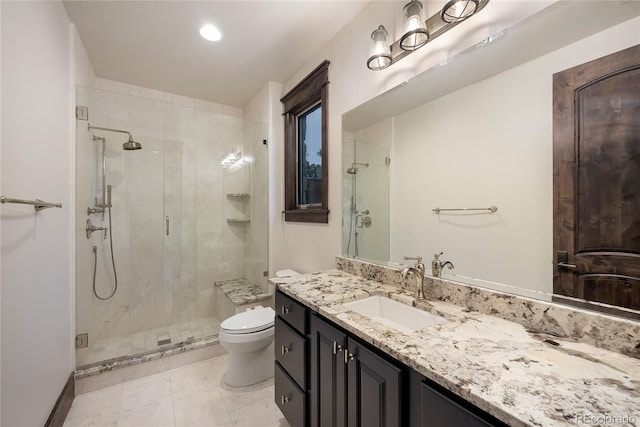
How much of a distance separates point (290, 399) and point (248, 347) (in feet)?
1.96

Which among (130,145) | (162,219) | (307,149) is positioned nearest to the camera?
(307,149)

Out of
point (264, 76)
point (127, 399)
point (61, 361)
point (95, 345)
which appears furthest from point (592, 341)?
point (95, 345)

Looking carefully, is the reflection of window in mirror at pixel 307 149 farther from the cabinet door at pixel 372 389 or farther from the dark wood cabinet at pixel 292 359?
the cabinet door at pixel 372 389

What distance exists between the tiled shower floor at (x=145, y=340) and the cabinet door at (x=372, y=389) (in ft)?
6.48

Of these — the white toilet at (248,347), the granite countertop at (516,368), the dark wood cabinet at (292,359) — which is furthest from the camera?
the white toilet at (248,347)

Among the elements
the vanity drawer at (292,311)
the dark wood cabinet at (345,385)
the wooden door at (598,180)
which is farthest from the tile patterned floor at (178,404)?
the wooden door at (598,180)

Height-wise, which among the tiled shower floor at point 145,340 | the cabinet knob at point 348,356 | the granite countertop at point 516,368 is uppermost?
the granite countertop at point 516,368

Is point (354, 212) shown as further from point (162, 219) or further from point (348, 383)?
point (162, 219)

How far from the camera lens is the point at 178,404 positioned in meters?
1.76

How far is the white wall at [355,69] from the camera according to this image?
108 centimetres

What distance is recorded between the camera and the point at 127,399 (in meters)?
1.80

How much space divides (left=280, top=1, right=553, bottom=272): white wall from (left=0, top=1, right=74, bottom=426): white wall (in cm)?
164

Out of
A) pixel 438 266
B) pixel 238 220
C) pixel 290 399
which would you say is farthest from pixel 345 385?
pixel 238 220

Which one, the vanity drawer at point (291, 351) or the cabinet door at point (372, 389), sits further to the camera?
the vanity drawer at point (291, 351)
